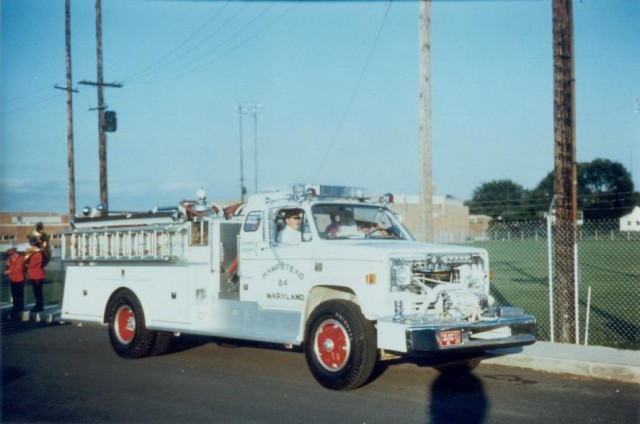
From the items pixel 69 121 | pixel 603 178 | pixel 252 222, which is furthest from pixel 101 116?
pixel 603 178

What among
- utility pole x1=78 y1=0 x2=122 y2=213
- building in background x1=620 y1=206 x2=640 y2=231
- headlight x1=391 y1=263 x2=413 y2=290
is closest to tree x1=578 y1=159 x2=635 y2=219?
building in background x1=620 y1=206 x2=640 y2=231

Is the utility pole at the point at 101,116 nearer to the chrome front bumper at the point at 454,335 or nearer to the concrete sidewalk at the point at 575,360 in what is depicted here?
the concrete sidewalk at the point at 575,360

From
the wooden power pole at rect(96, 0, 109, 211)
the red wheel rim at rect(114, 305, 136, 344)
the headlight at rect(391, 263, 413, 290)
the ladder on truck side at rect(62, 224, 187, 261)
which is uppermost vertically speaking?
the wooden power pole at rect(96, 0, 109, 211)

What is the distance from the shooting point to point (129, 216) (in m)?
12.0

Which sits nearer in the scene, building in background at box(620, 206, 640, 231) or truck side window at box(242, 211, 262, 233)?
truck side window at box(242, 211, 262, 233)

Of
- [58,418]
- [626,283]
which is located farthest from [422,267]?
[626,283]

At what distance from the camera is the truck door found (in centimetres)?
915

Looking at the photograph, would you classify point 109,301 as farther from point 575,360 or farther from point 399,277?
point 575,360

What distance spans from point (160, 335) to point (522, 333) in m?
5.78

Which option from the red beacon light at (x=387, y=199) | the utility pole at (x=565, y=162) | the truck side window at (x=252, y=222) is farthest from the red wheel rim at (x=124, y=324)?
the utility pole at (x=565, y=162)

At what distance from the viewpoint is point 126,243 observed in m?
11.9

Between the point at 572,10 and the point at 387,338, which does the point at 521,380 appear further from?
the point at 572,10

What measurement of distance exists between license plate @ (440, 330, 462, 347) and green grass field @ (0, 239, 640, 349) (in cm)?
421

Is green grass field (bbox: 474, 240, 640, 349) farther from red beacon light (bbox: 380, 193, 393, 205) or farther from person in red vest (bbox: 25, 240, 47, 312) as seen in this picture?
person in red vest (bbox: 25, 240, 47, 312)
